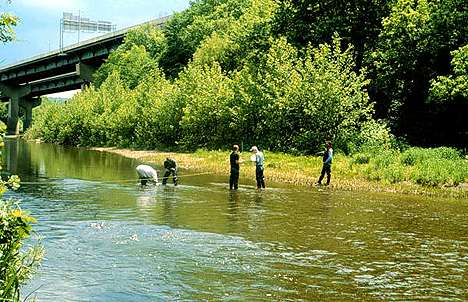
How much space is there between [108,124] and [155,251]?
72239mm

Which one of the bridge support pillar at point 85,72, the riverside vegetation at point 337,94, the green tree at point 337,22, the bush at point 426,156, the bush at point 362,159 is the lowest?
the bush at point 362,159

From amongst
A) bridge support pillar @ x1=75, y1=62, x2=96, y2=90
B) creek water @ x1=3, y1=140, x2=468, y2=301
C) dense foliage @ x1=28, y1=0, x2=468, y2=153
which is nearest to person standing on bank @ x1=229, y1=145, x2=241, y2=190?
creek water @ x1=3, y1=140, x2=468, y2=301

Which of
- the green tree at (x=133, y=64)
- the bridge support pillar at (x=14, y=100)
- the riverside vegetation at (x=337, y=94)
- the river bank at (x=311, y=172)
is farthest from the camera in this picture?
the bridge support pillar at (x=14, y=100)

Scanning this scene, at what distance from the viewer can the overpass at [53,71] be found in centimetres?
12775

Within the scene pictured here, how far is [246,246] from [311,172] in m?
21.9

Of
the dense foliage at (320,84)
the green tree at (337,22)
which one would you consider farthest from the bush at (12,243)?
the green tree at (337,22)

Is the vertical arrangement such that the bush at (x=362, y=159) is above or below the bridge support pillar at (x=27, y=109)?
below

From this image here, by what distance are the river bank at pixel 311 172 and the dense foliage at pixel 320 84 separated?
3.68 m

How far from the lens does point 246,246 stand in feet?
52.0

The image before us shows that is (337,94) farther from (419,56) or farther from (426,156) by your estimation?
(426,156)

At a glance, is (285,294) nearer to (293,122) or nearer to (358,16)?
(293,122)

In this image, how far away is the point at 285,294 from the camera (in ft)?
37.8

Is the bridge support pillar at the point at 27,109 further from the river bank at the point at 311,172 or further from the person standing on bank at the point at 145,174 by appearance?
the person standing on bank at the point at 145,174

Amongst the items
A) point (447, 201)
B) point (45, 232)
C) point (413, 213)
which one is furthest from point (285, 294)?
point (447, 201)
